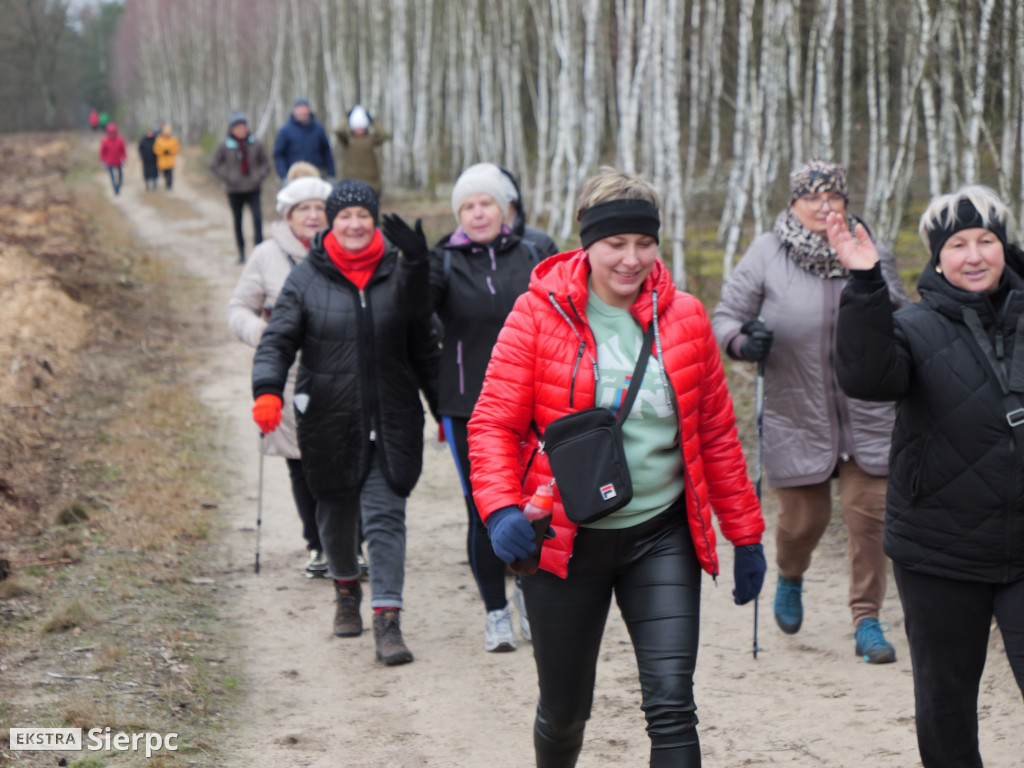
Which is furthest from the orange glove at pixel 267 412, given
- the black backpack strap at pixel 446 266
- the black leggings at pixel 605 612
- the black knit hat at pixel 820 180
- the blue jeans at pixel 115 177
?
the blue jeans at pixel 115 177

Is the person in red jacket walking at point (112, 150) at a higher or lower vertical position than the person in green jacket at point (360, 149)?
higher

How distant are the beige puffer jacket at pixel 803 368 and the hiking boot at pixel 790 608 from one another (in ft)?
1.76

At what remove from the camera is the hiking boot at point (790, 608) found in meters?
5.10

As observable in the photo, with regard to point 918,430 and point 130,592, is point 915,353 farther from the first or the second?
point 130,592

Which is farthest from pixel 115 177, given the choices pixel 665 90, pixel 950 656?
pixel 950 656

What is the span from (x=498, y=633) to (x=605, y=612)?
6.41ft

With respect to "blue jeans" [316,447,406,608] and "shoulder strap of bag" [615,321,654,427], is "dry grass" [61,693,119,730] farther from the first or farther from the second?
"shoulder strap of bag" [615,321,654,427]

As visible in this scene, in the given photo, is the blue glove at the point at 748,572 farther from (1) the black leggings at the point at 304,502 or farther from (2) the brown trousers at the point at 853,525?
(1) the black leggings at the point at 304,502

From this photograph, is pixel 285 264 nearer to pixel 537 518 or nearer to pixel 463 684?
pixel 463 684

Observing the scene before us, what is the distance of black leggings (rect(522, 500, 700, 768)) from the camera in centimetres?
301

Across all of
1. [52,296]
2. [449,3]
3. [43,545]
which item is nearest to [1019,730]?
[43,545]

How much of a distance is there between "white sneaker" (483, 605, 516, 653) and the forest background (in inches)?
174

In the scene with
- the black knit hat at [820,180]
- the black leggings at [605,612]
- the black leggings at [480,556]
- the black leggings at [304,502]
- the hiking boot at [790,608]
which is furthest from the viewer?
the black leggings at [304,502]

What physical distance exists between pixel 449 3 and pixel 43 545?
818 inches
